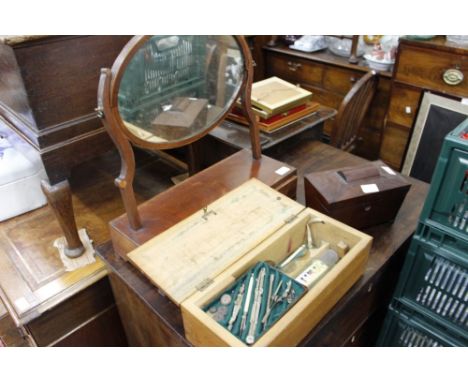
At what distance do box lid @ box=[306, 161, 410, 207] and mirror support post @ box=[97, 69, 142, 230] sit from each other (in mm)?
482

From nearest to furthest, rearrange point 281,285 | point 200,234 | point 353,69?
point 281,285 < point 200,234 < point 353,69

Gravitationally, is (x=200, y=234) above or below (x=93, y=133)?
below

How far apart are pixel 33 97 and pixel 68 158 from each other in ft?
0.57

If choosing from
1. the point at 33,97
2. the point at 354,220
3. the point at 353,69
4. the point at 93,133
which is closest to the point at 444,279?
the point at 354,220

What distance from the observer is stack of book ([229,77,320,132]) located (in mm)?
1476

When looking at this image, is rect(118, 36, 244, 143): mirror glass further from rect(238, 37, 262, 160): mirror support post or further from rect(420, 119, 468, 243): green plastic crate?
rect(420, 119, 468, 243): green plastic crate

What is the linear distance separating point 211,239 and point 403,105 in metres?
1.59

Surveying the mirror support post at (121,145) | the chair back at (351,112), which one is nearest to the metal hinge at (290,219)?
the mirror support post at (121,145)

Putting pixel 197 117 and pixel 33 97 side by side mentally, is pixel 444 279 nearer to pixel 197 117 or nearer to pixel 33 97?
pixel 197 117

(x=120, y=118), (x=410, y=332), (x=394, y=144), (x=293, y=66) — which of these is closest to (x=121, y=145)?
(x=120, y=118)

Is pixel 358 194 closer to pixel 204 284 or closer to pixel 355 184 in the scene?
pixel 355 184

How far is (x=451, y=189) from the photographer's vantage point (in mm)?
893

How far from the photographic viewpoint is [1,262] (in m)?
1.22

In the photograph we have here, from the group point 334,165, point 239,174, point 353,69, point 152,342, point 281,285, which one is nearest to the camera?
point 281,285
